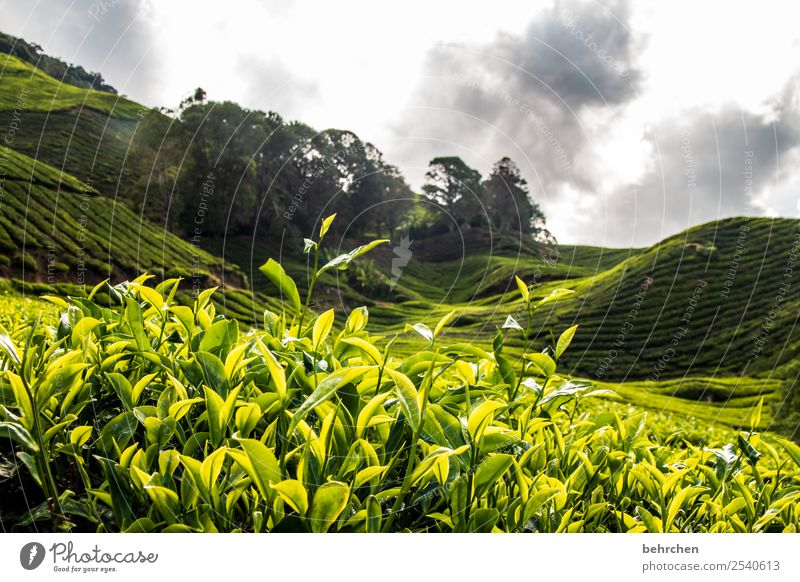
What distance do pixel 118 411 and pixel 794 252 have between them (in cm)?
203

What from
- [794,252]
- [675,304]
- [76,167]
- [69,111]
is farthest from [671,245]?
[69,111]

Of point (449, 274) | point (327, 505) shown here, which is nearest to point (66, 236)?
point (449, 274)

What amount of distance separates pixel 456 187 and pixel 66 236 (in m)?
11.3

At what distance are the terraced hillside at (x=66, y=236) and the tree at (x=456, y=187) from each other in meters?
6.05

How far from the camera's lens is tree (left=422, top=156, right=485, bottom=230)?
8.18 ft

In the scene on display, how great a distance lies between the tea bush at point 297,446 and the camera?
0.91 m

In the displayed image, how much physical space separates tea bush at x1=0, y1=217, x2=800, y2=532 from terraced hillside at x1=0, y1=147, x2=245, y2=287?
7.54 meters

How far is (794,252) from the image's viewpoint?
1771 millimetres

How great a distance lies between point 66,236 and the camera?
11562 millimetres
